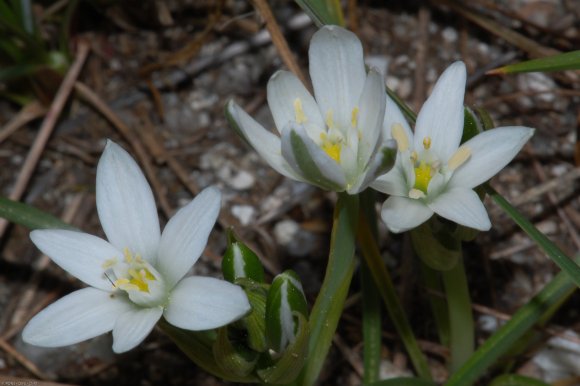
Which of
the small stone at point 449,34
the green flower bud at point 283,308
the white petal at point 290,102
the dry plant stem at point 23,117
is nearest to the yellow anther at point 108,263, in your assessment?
the green flower bud at point 283,308

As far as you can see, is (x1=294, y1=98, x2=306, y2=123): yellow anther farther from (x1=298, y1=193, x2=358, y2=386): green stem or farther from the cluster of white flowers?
(x1=298, y1=193, x2=358, y2=386): green stem

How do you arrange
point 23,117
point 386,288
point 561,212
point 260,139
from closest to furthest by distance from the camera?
point 260,139
point 386,288
point 561,212
point 23,117

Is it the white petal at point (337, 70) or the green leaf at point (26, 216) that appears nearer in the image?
the white petal at point (337, 70)

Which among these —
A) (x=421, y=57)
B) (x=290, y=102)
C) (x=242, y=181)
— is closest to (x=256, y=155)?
(x=242, y=181)

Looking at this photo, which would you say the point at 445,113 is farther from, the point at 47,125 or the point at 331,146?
the point at 47,125

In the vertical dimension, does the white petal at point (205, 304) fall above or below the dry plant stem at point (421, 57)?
above

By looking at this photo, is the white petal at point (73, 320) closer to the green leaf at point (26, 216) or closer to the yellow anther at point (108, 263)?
the yellow anther at point (108, 263)

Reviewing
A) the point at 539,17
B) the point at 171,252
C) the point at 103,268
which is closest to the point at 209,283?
the point at 171,252
